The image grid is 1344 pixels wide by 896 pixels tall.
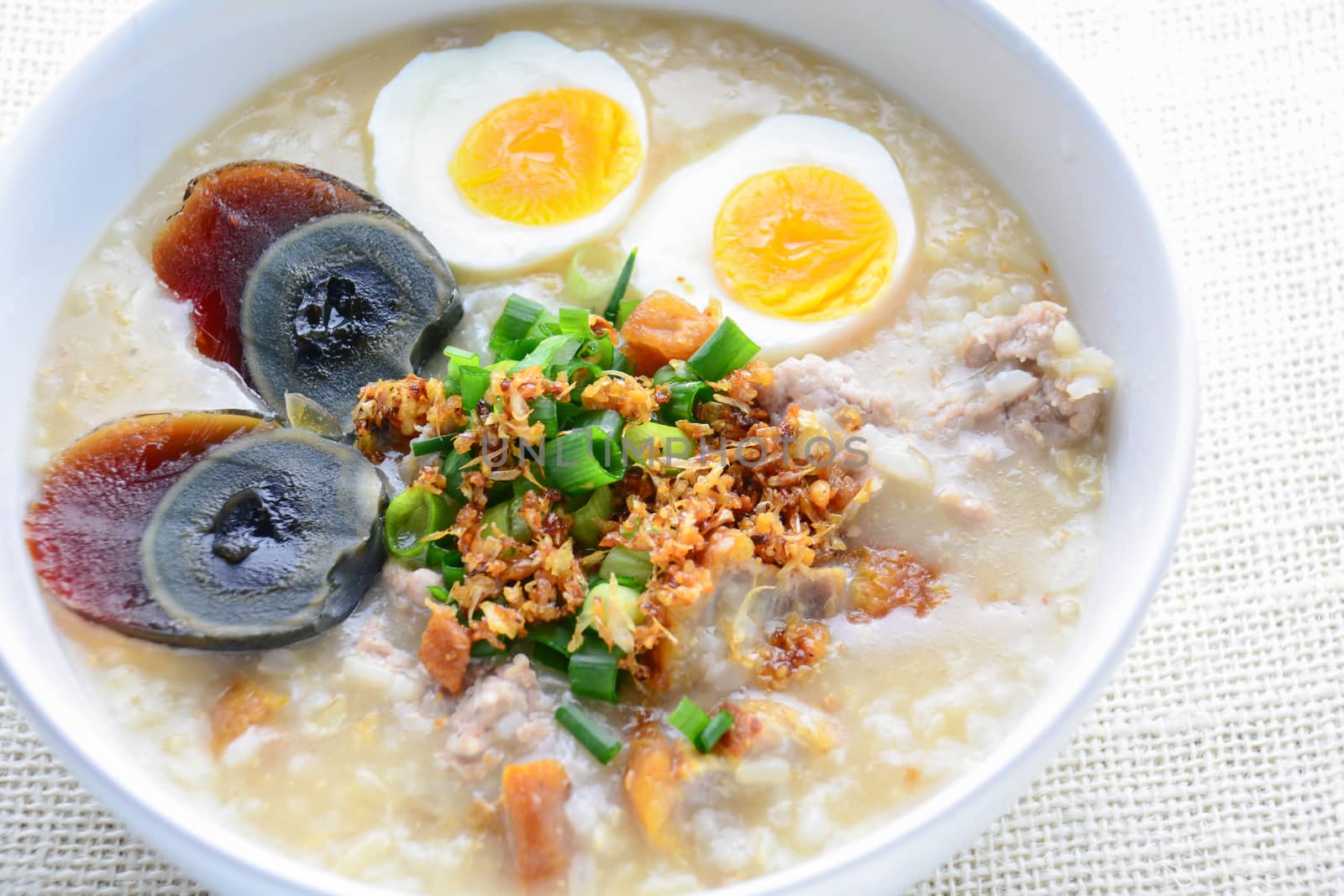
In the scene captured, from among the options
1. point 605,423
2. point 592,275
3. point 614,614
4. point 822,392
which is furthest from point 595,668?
point 592,275

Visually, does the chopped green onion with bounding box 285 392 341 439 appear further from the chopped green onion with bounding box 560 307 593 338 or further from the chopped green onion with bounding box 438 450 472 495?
the chopped green onion with bounding box 560 307 593 338

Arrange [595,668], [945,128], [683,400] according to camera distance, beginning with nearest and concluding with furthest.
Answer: [595,668] < [683,400] < [945,128]

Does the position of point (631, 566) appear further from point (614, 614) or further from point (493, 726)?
point (493, 726)

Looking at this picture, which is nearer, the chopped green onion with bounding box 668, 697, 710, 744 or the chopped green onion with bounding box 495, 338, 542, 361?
the chopped green onion with bounding box 668, 697, 710, 744

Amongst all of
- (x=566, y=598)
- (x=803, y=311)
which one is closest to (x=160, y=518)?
(x=566, y=598)

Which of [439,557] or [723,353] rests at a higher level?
[723,353]

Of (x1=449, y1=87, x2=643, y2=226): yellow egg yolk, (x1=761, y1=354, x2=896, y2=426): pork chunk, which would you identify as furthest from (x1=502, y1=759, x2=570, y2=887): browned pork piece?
(x1=449, y1=87, x2=643, y2=226): yellow egg yolk
